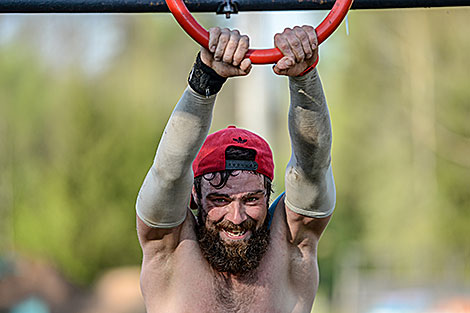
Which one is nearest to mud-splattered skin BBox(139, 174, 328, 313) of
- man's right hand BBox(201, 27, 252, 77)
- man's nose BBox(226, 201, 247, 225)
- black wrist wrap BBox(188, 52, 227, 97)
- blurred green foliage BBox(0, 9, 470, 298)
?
man's nose BBox(226, 201, 247, 225)

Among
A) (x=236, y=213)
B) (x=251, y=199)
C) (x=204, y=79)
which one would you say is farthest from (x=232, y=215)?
(x=204, y=79)

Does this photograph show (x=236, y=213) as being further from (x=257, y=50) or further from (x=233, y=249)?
(x=257, y=50)

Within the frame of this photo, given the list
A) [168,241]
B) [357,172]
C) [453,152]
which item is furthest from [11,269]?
[168,241]

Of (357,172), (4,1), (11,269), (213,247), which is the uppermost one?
(4,1)

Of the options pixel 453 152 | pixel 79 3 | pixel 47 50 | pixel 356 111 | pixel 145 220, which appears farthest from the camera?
pixel 47 50

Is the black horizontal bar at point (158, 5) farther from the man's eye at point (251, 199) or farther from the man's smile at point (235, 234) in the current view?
the man's smile at point (235, 234)

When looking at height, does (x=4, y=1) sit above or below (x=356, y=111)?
above

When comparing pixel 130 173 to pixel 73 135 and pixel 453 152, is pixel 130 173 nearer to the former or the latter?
pixel 73 135

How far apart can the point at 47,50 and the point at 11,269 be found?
341 inches

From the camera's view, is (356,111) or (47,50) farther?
(47,50)

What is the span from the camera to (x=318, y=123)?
2941mm

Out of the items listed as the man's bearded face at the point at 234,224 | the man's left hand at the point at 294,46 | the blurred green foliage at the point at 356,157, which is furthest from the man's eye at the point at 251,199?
the blurred green foliage at the point at 356,157

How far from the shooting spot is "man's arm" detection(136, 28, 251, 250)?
8.44 feet

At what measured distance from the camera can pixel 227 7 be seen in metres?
2.77
